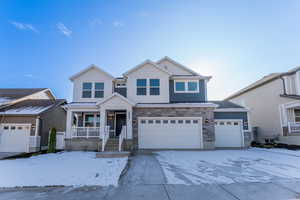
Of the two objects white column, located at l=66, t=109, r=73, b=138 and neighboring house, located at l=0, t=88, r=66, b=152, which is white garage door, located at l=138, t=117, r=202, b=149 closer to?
white column, located at l=66, t=109, r=73, b=138

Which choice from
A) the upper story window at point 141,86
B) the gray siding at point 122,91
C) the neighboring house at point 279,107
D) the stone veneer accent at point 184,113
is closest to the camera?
the stone veneer accent at point 184,113

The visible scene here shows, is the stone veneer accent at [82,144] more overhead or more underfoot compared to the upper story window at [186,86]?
more underfoot

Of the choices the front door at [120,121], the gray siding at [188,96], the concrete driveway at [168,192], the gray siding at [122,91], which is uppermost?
the gray siding at [122,91]

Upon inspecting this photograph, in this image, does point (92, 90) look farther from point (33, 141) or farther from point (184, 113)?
point (184, 113)

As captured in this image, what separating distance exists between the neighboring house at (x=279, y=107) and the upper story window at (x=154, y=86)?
A: 870 cm

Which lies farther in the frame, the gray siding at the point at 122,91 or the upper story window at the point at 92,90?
the gray siding at the point at 122,91

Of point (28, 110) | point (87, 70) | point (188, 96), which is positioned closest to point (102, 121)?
point (87, 70)

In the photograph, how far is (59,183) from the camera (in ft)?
15.3

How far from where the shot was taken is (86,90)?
13.4 meters

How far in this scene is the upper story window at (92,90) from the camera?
13367mm

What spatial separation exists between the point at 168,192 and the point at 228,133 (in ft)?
34.4

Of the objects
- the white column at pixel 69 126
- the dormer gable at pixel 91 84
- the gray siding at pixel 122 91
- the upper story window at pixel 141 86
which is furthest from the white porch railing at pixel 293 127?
the white column at pixel 69 126

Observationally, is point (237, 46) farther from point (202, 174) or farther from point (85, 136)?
point (85, 136)

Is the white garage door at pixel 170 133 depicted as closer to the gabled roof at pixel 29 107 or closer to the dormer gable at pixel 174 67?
the dormer gable at pixel 174 67
